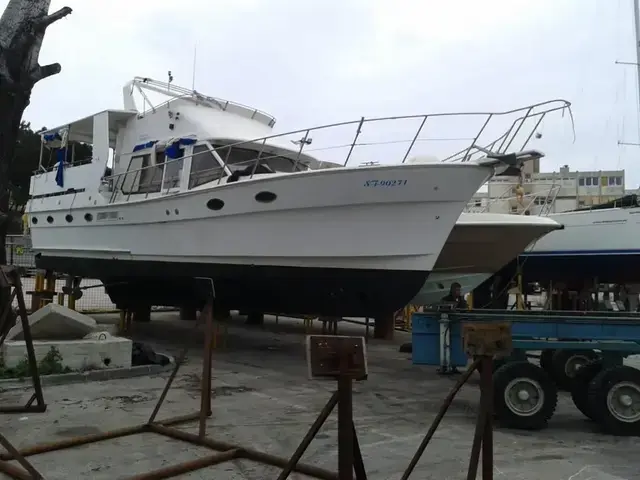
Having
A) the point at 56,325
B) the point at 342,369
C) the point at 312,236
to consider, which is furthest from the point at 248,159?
the point at 342,369

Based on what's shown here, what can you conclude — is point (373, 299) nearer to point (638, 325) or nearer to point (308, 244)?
point (308, 244)

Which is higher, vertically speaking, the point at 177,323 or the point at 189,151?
the point at 189,151

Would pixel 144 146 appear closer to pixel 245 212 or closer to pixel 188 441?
pixel 245 212

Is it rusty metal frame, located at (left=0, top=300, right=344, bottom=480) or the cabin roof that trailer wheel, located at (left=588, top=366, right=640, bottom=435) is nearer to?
rusty metal frame, located at (left=0, top=300, right=344, bottom=480)

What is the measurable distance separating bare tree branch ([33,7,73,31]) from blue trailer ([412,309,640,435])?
4.27 metres

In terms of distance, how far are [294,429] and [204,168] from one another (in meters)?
5.41

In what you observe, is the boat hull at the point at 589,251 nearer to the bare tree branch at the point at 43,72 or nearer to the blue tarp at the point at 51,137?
the bare tree branch at the point at 43,72

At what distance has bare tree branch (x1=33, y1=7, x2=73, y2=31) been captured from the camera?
477cm

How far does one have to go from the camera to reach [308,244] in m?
8.36

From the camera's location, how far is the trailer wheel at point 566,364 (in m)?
6.75

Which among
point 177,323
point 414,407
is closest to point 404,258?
point 414,407

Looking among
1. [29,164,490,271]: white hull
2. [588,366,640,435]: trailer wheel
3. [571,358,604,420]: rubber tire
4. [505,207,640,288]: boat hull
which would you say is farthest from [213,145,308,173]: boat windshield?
[588,366,640,435]: trailer wheel

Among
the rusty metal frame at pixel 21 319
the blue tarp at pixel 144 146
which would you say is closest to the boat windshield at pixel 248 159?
the blue tarp at pixel 144 146

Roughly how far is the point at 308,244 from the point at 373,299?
3.94ft
